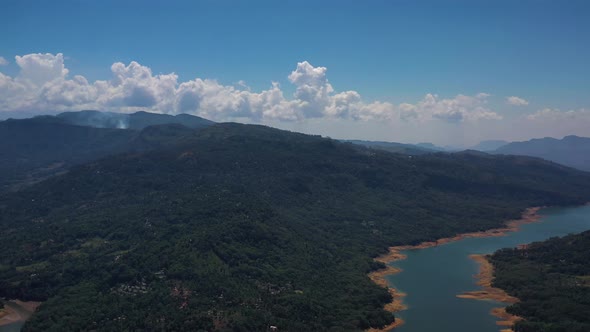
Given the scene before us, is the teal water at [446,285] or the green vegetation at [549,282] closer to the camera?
the green vegetation at [549,282]

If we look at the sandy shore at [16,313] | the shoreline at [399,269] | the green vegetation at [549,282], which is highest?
the green vegetation at [549,282]

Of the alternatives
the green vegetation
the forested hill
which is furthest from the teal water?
the forested hill

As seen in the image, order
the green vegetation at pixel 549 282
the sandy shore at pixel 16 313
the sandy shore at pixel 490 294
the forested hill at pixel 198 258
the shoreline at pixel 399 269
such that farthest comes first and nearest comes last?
the sandy shore at pixel 16 313 < the shoreline at pixel 399 269 < the sandy shore at pixel 490 294 < the forested hill at pixel 198 258 < the green vegetation at pixel 549 282

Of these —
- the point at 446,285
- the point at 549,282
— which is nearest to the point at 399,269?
the point at 446,285

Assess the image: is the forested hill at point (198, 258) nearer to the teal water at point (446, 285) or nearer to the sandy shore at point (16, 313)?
the sandy shore at point (16, 313)

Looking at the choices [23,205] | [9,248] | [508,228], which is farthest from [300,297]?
[23,205]

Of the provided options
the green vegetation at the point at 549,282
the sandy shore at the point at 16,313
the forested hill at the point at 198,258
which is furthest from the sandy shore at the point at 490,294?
the sandy shore at the point at 16,313

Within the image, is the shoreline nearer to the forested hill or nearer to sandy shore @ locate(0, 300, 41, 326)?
the forested hill

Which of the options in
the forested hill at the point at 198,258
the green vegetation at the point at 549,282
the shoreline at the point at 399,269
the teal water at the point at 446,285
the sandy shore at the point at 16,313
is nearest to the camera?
the green vegetation at the point at 549,282
